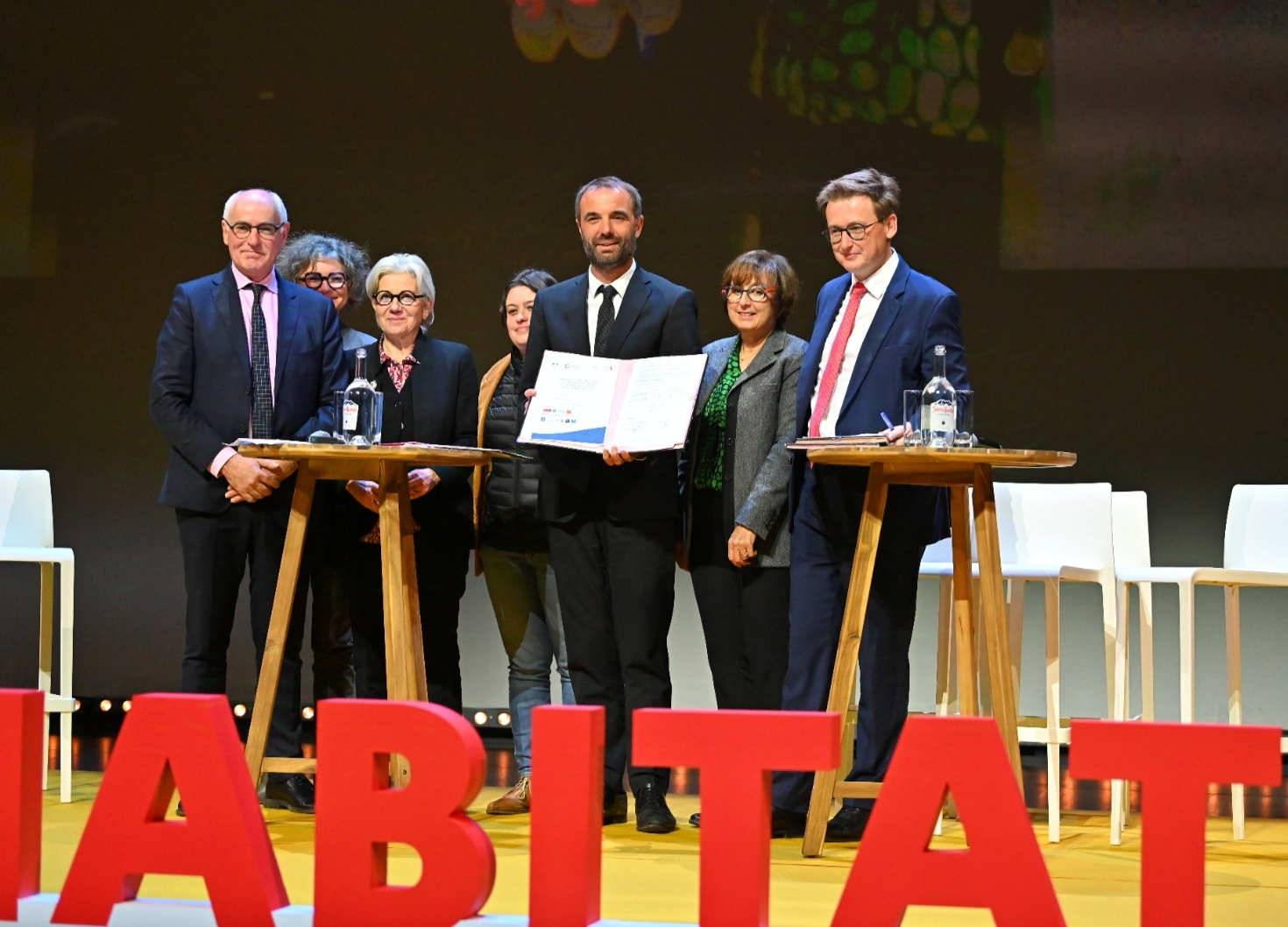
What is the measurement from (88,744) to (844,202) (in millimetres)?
3854

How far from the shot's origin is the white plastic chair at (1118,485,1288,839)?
4324 mm

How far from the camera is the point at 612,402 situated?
377cm

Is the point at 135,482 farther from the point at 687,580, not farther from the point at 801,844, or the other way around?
the point at 801,844

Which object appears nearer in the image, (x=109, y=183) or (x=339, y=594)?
(x=339, y=594)

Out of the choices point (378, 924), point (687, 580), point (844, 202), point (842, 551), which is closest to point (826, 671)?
point (842, 551)

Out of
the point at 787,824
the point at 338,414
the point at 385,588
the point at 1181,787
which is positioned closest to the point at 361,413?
the point at 338,414

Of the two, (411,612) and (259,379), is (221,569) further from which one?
(411,612)

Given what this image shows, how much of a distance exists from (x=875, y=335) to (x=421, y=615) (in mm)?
1537

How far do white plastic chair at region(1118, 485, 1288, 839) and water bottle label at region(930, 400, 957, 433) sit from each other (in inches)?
50.6

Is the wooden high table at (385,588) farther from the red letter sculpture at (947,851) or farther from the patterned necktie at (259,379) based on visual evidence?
the red letter sculpture at (947,851)

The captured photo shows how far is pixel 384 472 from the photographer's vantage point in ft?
12.2

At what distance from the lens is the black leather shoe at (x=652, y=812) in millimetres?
3984

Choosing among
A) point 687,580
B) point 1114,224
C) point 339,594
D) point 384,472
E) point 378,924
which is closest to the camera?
point 378,924

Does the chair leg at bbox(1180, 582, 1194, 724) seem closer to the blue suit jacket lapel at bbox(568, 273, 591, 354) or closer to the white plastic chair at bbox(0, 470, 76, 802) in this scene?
the blue suit jacket lapel at bbox(568, 273, 591, 354)
